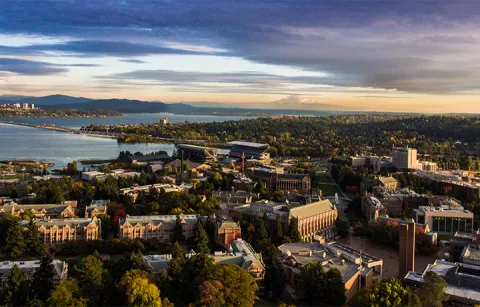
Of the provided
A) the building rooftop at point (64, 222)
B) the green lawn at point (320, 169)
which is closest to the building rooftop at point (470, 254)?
the building rooftop at point (64, 222)

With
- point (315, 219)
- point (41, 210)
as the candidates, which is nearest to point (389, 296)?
point (315, 219)

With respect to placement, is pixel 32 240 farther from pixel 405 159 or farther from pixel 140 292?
pixel 405 159

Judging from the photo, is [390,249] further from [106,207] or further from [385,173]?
[385,173]

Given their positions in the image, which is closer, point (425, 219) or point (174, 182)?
point (425, 219)

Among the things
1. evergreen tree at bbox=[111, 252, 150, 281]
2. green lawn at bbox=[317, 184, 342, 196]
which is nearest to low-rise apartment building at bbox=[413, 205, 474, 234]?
green lawn at bbox=[317, 184, 342, 196]

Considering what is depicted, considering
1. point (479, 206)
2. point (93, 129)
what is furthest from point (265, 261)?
point (93, 129)

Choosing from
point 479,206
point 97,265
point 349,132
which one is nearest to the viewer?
point 97,265
